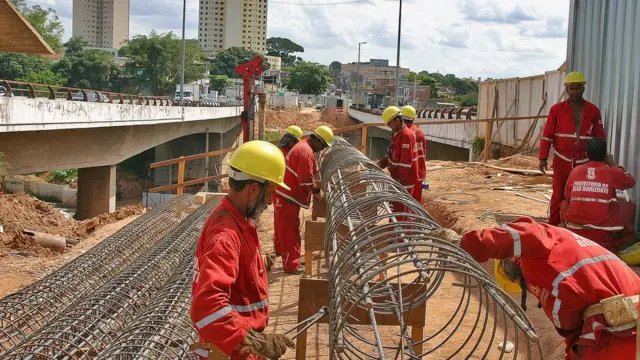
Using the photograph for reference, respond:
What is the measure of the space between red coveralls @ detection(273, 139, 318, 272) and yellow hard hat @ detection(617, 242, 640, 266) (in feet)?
12.6

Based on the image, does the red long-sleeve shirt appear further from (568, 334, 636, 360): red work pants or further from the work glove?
the work glove

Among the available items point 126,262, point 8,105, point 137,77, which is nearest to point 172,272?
point 126,262

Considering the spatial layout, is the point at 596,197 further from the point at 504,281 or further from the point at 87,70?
the point at 87,70

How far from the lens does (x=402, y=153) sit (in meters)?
9.30

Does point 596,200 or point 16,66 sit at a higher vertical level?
point 16,66

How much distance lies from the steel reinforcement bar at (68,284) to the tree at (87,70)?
63.8 meters

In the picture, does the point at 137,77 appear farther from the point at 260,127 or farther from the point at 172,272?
the point at 172,272

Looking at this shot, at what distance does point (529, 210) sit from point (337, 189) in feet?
13.2

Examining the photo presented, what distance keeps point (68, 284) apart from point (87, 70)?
6828cm

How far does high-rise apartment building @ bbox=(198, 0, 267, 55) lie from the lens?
15138 centimetres

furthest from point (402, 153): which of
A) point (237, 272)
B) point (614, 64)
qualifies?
point (237, 272)

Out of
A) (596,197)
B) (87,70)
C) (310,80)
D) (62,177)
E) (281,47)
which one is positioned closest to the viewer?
(596,197)

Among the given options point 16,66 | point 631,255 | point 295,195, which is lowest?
point 631,255

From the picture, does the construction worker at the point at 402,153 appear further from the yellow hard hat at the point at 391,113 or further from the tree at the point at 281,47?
the tree at the point at 281,47
